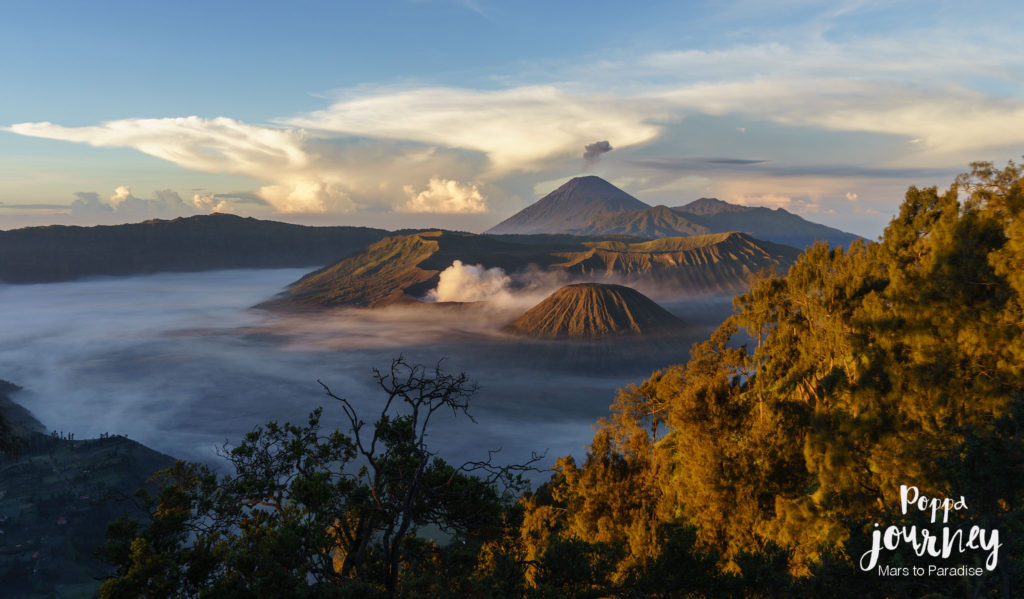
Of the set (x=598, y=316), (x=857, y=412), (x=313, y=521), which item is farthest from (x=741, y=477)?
(x=598, y=316)

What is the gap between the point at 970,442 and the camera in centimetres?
762

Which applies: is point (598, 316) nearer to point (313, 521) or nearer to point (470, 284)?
point (470, 284)

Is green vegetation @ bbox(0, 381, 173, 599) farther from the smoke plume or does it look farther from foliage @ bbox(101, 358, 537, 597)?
the smoke plume

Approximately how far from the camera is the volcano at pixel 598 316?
133 meters

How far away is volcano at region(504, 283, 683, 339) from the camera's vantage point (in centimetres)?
13325

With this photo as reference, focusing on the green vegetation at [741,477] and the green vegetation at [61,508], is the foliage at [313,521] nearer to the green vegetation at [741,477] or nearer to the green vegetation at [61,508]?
the green vegetation at [741,477]

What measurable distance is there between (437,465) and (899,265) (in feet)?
61.3

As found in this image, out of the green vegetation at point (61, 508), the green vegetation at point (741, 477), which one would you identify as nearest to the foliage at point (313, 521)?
the green vegetation at point (741, 477)

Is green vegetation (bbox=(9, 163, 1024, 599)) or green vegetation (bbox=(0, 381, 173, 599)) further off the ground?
green vegetation (bbox=(9, 163, 1024, 599))

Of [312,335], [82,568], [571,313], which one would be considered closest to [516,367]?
[571,313]

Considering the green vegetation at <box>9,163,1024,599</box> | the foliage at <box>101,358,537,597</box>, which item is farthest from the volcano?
the foliage at <box>101,358,537,597</box>

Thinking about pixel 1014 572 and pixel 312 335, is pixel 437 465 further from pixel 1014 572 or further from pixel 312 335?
pixel 312 335

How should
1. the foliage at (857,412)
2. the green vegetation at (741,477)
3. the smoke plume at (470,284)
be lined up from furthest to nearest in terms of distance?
the smoke plume at (470,284), the foliage at (857,412), the green vegetation at (741,477)

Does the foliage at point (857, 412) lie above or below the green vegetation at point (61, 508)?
above
